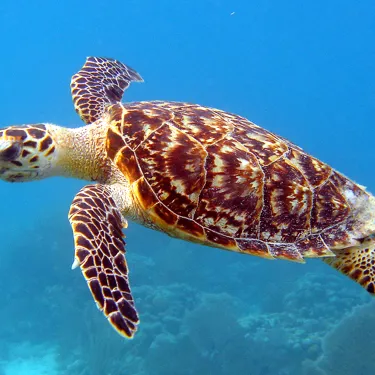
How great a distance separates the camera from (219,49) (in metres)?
81.6

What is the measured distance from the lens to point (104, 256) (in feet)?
8.36

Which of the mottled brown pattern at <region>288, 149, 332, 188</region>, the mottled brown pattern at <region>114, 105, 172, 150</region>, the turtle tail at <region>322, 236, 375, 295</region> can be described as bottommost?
the turtle tail at <region>322, 236, 375, 295</region>

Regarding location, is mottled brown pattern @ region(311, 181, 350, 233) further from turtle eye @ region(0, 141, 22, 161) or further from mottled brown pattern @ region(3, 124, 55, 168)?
turtle eye @ region(0, 141, 22, 161)

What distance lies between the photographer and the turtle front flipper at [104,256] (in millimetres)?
2336

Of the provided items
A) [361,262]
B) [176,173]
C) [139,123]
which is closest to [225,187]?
[176,173]

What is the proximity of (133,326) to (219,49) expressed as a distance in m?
85.6

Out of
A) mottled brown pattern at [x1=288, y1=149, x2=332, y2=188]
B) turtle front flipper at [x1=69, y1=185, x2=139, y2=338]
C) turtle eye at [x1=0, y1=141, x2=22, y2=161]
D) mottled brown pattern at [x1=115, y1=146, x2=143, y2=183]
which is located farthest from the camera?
mottled brown pattern at [x1=288, y1=149, x2=332, y2=188]

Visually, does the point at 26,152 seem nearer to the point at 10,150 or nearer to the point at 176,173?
the point at 10,150

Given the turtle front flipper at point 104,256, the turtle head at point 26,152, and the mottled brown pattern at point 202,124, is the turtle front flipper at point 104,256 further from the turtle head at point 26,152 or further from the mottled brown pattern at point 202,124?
the mottled brown pattern at point 202,124

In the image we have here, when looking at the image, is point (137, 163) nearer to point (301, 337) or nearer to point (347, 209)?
point (347, 209)

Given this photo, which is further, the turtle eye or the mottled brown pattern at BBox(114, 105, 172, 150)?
the mottled brown pattern at BBox(114, 105, 172, 150)

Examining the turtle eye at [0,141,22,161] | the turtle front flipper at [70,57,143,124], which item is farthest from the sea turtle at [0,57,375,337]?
the turtle front flipper at [70,57,143,124]

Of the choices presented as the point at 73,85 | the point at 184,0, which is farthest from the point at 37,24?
the point at 73,85

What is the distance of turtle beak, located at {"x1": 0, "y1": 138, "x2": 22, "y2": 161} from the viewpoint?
3061 millimetres
